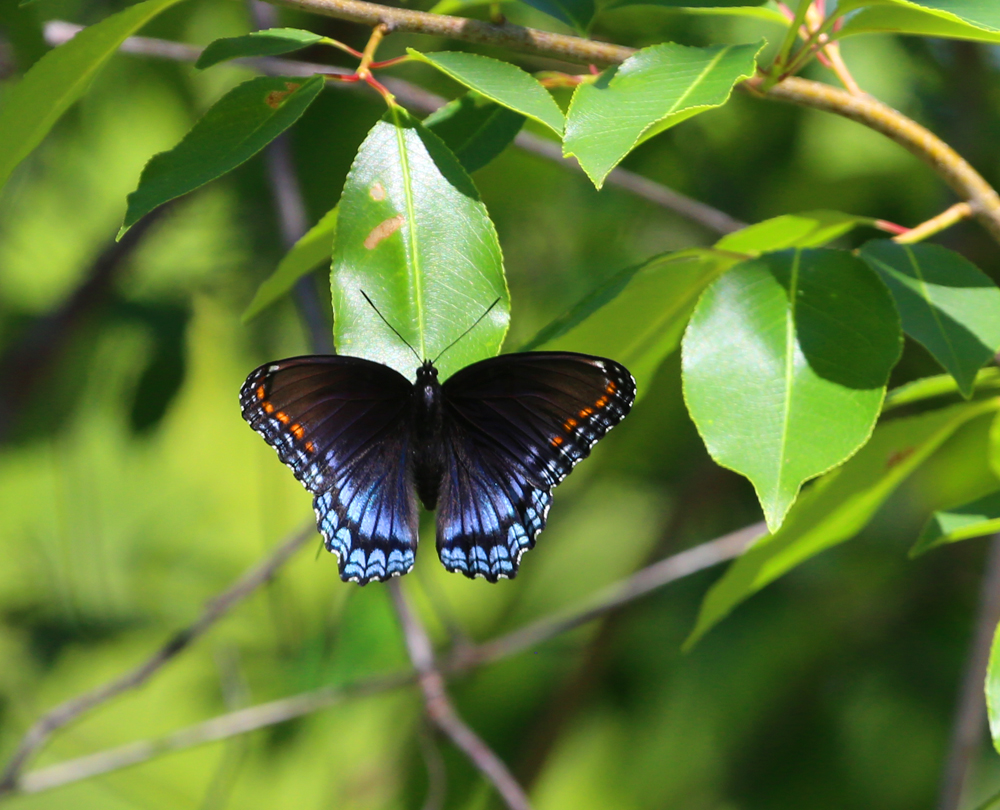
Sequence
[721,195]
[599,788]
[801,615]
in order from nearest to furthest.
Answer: [721,195] → [801,615] → [599,788]

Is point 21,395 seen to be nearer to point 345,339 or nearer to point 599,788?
point 345,339

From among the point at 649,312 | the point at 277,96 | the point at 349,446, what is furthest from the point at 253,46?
the point at 349,446

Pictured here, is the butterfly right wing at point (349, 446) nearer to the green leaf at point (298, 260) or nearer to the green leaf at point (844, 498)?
the green leaf at point (298, 260)

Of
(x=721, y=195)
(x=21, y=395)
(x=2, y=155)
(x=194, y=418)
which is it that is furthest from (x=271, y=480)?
(x=2, y=155)

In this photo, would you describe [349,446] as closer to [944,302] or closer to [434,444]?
[434,444]

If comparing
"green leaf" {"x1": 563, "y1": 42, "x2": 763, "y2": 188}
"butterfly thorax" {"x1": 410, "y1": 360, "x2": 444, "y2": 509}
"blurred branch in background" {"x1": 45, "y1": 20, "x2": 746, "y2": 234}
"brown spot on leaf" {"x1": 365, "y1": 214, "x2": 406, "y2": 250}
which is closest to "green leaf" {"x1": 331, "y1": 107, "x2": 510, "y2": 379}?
"brown spot on leaf" {"x1": 365, "y1": 214, "x2": 406, "y2": 250}

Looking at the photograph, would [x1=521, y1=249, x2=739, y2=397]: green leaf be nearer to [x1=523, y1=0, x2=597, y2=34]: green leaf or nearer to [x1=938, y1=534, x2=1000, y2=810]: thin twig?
[x1=523, y1=0, x2=597, y2=34]: green leaf
